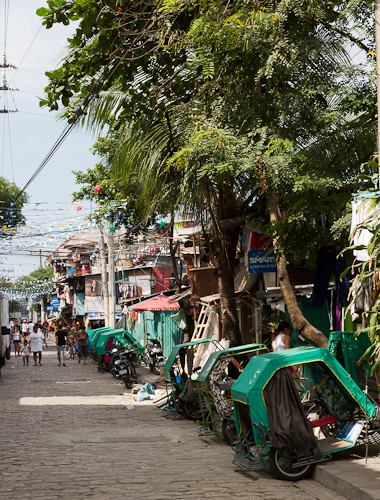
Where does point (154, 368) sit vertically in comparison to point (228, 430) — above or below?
below

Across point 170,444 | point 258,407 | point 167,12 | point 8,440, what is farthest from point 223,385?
point 167,12

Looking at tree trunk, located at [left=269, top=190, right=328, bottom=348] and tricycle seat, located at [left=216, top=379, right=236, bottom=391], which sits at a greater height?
tree trunk, located at [left=269, top=190, right=328, bottom=348]

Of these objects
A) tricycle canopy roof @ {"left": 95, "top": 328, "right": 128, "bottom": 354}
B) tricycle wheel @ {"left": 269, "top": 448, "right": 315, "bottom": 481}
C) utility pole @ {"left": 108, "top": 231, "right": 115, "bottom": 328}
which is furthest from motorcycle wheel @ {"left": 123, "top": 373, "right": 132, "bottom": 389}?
tricycle wheel @ {"left": 269, "top": 448, "right": 315, "bottom": 481}

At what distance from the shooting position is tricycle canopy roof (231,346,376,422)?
301 inches

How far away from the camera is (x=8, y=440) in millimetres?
10375

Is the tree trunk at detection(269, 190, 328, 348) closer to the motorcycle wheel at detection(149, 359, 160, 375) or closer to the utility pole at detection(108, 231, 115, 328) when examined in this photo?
the motorcycle wheel at detection(149, 359, 160, 375)

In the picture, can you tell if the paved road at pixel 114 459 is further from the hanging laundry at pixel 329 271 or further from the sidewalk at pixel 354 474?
the hanging laundry at pixel 329 271

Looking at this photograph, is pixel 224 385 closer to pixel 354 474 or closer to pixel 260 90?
pixel 354 474

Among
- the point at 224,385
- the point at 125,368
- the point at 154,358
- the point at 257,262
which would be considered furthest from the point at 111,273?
the point at 224,385

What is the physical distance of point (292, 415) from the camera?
7.62 metres

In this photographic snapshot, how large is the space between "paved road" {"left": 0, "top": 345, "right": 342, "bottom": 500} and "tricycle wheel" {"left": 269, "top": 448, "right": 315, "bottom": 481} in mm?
121

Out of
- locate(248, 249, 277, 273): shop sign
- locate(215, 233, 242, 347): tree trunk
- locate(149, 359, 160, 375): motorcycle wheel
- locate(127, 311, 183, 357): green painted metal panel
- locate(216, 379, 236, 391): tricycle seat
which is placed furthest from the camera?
locate(127, 311, 183, 357): green painted metal panel

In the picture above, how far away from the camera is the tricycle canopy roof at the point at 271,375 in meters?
7.64

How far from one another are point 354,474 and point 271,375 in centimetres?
141
